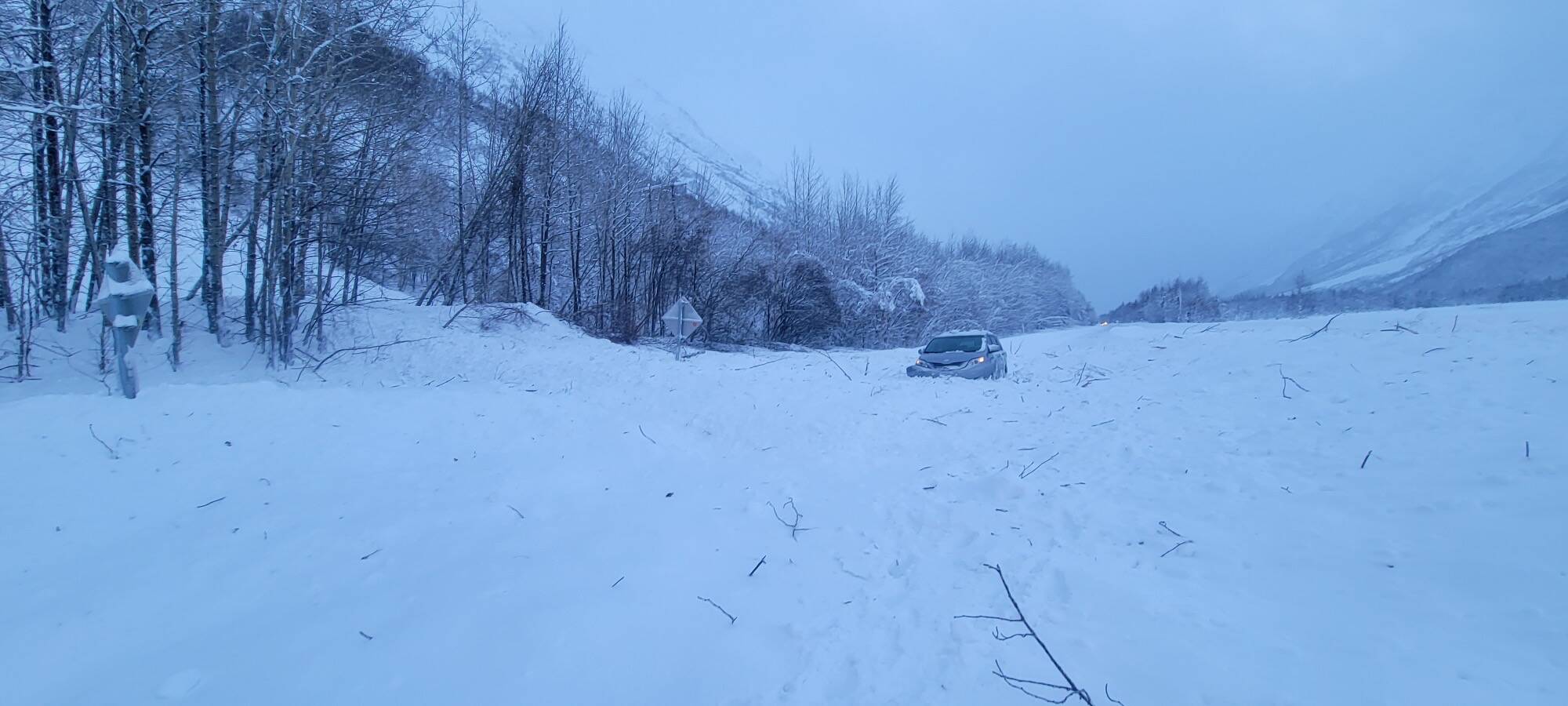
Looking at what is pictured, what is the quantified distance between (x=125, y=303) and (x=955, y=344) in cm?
1347

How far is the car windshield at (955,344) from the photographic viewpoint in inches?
550

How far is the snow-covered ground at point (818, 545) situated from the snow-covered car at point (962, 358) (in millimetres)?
4628

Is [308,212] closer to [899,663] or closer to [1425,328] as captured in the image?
[899,663]

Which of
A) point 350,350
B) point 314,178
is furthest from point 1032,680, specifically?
point 314,178

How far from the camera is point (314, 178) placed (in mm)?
14164

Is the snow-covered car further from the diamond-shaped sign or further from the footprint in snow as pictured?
the footprint in snow

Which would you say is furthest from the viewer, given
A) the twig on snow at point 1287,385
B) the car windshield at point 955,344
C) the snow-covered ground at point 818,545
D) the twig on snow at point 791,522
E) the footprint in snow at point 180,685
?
the car windshield at point 955,344

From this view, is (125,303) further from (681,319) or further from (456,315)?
(456,315)

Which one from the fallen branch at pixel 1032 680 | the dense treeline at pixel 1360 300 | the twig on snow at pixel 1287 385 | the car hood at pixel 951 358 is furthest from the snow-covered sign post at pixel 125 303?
the dense treeline at pixel 1360 300

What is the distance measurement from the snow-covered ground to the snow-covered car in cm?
463

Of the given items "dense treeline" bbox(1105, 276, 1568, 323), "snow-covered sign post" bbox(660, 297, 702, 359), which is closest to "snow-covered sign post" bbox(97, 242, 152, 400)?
"snow-covered sign post" bbox(660, 297, 702, 359)

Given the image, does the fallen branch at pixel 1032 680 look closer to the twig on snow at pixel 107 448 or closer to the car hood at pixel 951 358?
the twig on snow at pixel 107 448

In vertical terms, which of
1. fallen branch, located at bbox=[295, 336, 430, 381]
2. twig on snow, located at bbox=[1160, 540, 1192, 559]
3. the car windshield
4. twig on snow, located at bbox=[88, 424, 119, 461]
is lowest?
twig on snow, located at bbox=[1160, 540, 1192, 559]

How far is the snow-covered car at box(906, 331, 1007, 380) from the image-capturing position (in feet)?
44.3
